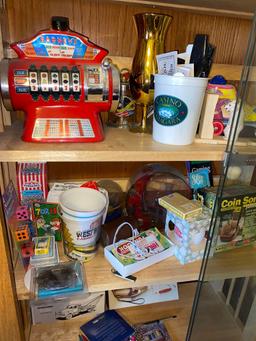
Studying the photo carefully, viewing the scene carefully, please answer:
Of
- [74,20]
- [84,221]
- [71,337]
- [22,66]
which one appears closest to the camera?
[22,66]

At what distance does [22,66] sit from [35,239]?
16.7 inches

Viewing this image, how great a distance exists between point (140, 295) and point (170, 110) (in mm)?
700

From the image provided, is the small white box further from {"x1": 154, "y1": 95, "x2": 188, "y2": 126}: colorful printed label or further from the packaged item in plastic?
{"x1": 154, "y1": 95, "x2": 188, "y2": 126}: colorful printed label

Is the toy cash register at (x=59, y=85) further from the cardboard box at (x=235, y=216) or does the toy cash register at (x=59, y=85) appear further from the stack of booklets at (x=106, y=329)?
the stack of booklets at (x=106, y=329)

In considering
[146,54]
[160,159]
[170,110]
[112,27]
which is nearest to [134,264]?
[160,159]

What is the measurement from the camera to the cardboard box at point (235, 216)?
2.41 feet

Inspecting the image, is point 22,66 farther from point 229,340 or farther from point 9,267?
point 229,340

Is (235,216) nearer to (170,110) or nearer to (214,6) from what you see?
(170,110)

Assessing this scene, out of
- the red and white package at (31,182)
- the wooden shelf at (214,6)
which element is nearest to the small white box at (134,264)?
the red and white package at (31,182)

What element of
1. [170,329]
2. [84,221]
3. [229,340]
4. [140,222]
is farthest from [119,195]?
[229,340]

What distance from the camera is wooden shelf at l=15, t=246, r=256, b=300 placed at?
0.67 m

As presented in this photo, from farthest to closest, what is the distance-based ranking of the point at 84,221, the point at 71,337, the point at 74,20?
the point at 71,337 < the point at 74,20 < the point at 84,221

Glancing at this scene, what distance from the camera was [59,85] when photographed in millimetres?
562

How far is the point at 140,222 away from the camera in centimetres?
82
